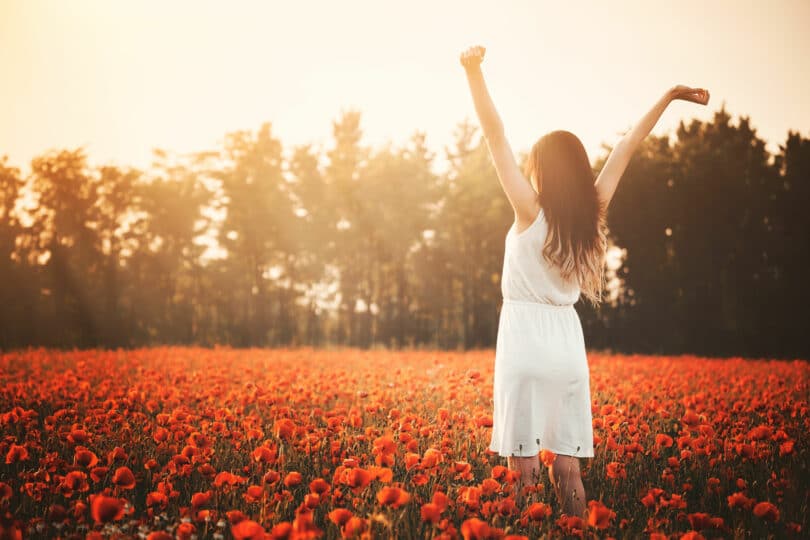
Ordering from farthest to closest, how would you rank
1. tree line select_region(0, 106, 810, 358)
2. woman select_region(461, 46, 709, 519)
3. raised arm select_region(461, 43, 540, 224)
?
tree line select_region(0, 106, 810, 358)
woman select_region(461, 46, 709, 519)
raised arm select_region(461, 43, 540, 224)

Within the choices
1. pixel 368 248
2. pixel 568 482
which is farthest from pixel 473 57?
pixel 368 248

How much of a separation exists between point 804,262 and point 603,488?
87.8 feet

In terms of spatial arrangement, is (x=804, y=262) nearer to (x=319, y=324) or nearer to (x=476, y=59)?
(x=319, y=324)

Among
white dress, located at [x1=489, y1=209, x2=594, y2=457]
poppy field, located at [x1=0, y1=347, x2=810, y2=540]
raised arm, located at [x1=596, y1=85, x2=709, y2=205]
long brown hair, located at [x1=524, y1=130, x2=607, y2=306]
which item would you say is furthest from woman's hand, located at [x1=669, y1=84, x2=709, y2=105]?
poppy field, located at [x1=0, y1=347, x2=810, y2=540]

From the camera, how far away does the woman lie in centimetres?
287

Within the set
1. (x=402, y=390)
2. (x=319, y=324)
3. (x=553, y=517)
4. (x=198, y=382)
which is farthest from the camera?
(x=319, y=324)

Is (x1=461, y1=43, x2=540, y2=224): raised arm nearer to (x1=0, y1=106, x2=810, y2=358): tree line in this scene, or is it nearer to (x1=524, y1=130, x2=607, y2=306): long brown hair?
(x1=524, y1=130, x2=607, y2=306): long brown hair

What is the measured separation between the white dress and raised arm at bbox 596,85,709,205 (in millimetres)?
568

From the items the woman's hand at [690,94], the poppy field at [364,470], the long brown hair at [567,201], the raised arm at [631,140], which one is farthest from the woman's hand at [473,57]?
the poppy field at [364,470]

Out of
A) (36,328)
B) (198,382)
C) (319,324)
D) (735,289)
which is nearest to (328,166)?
(319,324)

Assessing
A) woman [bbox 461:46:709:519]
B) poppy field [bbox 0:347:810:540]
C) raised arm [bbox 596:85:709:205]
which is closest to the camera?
poppy field [bbox 0:347:810:540]

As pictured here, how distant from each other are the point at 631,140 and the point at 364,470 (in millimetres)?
2423

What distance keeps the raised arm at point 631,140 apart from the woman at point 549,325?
0.24m

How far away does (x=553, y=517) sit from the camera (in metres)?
3.11
